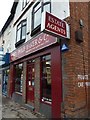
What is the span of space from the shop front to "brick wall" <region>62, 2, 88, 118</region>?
0.38 m

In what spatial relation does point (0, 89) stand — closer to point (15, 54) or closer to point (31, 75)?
point (15, 54)

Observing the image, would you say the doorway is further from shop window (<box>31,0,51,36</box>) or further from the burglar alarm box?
the burglar alarm box

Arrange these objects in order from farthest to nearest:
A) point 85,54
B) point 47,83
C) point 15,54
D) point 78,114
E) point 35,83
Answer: point 15,54 < point 35,83 < point 47,83 < point 85,54 < point 78,114

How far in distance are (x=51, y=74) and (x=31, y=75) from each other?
2.53m

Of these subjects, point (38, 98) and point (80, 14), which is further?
point (38, 98)

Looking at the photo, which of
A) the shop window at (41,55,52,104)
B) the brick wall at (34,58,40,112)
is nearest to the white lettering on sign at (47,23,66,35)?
the shop window at (41,55,52,104)

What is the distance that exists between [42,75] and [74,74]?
238 centimetres

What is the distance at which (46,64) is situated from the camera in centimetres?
813

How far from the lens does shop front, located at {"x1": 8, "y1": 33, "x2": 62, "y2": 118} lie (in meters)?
6.96

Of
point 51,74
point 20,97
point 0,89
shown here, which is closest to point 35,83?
point 51,74

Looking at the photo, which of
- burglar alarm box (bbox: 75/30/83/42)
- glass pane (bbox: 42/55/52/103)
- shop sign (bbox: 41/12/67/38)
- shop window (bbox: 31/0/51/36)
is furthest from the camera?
shop window (bbox: 31/0/51/36)

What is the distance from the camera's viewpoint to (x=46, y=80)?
316 inches

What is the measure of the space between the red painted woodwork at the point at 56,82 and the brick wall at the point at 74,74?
0.23m

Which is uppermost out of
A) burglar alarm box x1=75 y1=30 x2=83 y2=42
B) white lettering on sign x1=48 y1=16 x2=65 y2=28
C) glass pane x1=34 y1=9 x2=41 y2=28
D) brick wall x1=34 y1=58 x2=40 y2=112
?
glass pane x1=34 y1=9 x2=41 y2=28
